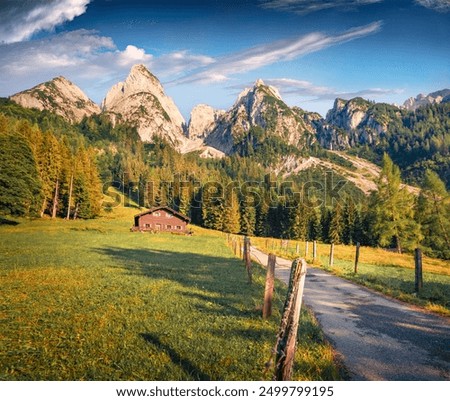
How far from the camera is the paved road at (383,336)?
6297 mm

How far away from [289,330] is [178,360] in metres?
2.86

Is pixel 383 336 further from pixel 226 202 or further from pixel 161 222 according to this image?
pixel 226 202

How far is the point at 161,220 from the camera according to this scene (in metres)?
79.2

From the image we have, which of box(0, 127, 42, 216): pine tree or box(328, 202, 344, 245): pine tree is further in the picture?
box(328, 202, 344, 245): pine tree

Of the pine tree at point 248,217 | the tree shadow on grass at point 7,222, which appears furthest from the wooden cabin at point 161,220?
the pine tree at point 248,217

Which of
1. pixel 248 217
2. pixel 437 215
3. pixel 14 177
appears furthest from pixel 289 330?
pixel 248 217

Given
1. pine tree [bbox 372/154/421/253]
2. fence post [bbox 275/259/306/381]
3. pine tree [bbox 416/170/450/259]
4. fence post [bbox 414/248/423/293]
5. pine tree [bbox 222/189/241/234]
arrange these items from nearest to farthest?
fence post [bbox 275/259/306/381] < fence post [bbox 414/248/423/293] < pine tree [bbox 416/170/450/259] < pine tree [bbox 372/154/421/253] < pine tree [bbox 222/189/241/234]

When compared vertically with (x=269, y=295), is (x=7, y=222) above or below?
below

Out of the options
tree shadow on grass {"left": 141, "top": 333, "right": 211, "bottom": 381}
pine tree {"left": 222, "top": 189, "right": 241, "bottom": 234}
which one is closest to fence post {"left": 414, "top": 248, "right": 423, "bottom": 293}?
tree shadow on grass {"left": 141, "top": 333, "right": 211, "bottom": 381}

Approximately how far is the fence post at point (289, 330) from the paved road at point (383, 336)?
8.14 feet

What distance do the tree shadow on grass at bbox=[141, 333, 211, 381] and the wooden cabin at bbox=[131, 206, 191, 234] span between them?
70.9 meters

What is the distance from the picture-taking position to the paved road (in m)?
6.30

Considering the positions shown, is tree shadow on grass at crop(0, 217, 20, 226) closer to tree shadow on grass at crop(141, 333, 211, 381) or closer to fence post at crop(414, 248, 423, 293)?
tree shadow on grass at crop(141, 333, 211, 381)
